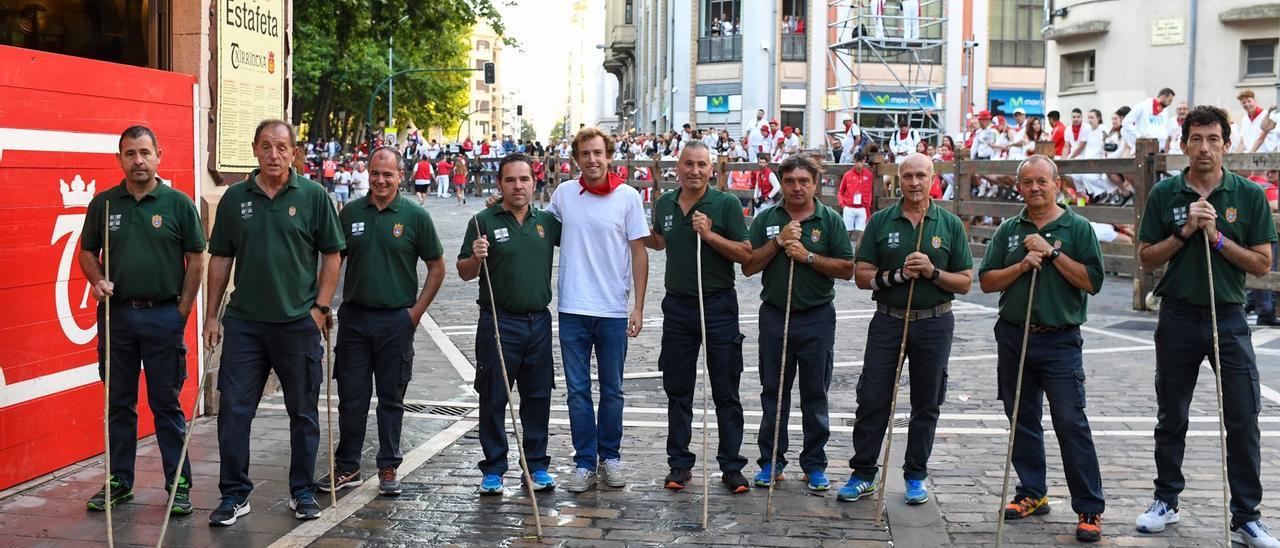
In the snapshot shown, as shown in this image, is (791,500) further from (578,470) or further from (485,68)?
(485,68)

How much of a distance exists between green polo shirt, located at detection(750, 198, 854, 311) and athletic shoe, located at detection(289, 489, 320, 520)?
2494 millimetres

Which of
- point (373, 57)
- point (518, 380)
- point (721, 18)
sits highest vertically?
point (721, 18)

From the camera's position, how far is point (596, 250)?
7.21 meters

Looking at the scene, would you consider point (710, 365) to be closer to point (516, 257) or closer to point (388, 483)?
point (516, 257)

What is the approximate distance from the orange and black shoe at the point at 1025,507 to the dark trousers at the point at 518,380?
242 centimetres

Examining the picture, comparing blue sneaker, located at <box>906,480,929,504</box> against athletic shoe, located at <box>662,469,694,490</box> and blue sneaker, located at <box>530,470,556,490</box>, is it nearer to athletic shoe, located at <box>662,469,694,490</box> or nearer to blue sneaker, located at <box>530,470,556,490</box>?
athletic shoe, located at <box>662,469,694,490</box>

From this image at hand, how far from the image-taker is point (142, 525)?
6.39 meters

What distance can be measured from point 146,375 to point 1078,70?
3370 centimetres

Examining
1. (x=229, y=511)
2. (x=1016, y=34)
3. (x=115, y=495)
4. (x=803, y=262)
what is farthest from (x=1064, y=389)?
(x=1016, y=34)

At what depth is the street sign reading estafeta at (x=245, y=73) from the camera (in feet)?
29.3

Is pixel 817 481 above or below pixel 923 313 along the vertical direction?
below

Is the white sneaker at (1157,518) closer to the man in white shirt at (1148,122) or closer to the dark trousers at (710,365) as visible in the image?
the dark trousers at (710,365)

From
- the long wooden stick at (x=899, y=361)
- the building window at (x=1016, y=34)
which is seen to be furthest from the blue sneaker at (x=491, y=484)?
the building window at (x=1016, y=34)

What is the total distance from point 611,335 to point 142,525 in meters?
2.51
